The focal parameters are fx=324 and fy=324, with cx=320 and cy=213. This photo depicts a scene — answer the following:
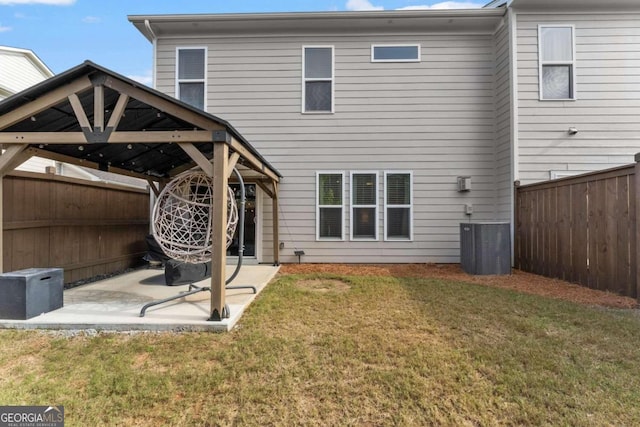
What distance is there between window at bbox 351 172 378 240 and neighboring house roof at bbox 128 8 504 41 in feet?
10.7

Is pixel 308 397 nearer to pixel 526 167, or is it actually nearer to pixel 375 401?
pixel 375 401

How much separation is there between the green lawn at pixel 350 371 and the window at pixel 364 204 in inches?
138

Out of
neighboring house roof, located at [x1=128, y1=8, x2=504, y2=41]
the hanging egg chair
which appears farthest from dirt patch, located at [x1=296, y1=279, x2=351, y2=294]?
neighboring house roof, located at [x1=128, y1=8, x2=504, y2=41]

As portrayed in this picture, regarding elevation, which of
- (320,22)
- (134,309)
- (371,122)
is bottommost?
(134,309)

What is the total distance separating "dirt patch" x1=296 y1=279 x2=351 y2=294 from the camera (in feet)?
16.3

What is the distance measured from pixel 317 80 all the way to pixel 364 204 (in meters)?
2.99

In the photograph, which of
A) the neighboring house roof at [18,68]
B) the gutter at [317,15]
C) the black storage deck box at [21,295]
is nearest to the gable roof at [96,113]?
the black storage deck box at [21,295]

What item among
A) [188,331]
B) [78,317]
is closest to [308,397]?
[188,331]

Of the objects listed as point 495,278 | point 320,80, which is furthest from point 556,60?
point 320,80

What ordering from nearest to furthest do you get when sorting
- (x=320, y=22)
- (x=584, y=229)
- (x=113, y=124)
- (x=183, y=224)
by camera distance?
(x=113, y=124) < (x=183, y=224) < (x=584, y=229) < (x=320, y=22)

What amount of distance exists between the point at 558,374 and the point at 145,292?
487 centimetres

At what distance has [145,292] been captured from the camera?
4.68 m

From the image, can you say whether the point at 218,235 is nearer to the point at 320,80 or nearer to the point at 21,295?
the point at 21,295

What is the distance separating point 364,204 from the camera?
7266 millimetres
